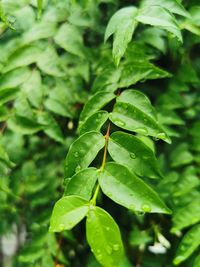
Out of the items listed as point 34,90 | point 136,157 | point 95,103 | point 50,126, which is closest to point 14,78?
point 34,90

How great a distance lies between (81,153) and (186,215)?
48 cm

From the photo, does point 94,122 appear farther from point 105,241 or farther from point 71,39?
point 71,39

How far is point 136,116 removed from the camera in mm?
1055

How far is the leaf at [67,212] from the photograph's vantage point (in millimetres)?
851

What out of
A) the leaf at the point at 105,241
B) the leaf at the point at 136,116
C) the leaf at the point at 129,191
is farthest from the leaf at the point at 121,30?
the leaf at the point at 105,241

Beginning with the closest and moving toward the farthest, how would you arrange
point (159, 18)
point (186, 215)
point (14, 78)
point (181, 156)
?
point (159, 18) < point (186, 215) < point (14, 78) < point (181, 156)

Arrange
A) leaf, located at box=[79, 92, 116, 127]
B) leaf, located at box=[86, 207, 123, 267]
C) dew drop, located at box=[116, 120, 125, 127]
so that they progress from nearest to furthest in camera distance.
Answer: leaf, located at box=[86, 207, 123, 267]
dew drop, located at box=[116, 120, 125, 127]
leaf, located at box=[79, 92, 116, 127]

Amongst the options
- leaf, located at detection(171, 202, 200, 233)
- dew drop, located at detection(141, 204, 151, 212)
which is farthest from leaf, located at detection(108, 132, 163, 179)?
leaf, located at detection(171, 202, 200, 233)

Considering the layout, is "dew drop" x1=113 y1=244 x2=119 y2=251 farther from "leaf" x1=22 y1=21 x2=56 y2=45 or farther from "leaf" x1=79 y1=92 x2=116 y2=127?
"leaf" x1=22 y1=21 x2=56 y2=45

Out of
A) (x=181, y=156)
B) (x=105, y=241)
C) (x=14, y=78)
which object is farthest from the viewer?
(x=181, y=156)

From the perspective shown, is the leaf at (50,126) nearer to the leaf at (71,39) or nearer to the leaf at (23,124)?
the leaf at (23,124)

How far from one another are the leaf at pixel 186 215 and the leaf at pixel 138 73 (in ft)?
1.27

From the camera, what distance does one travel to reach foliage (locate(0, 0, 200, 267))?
1.07 meters

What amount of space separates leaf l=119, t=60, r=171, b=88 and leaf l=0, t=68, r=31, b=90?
33 centimetres
